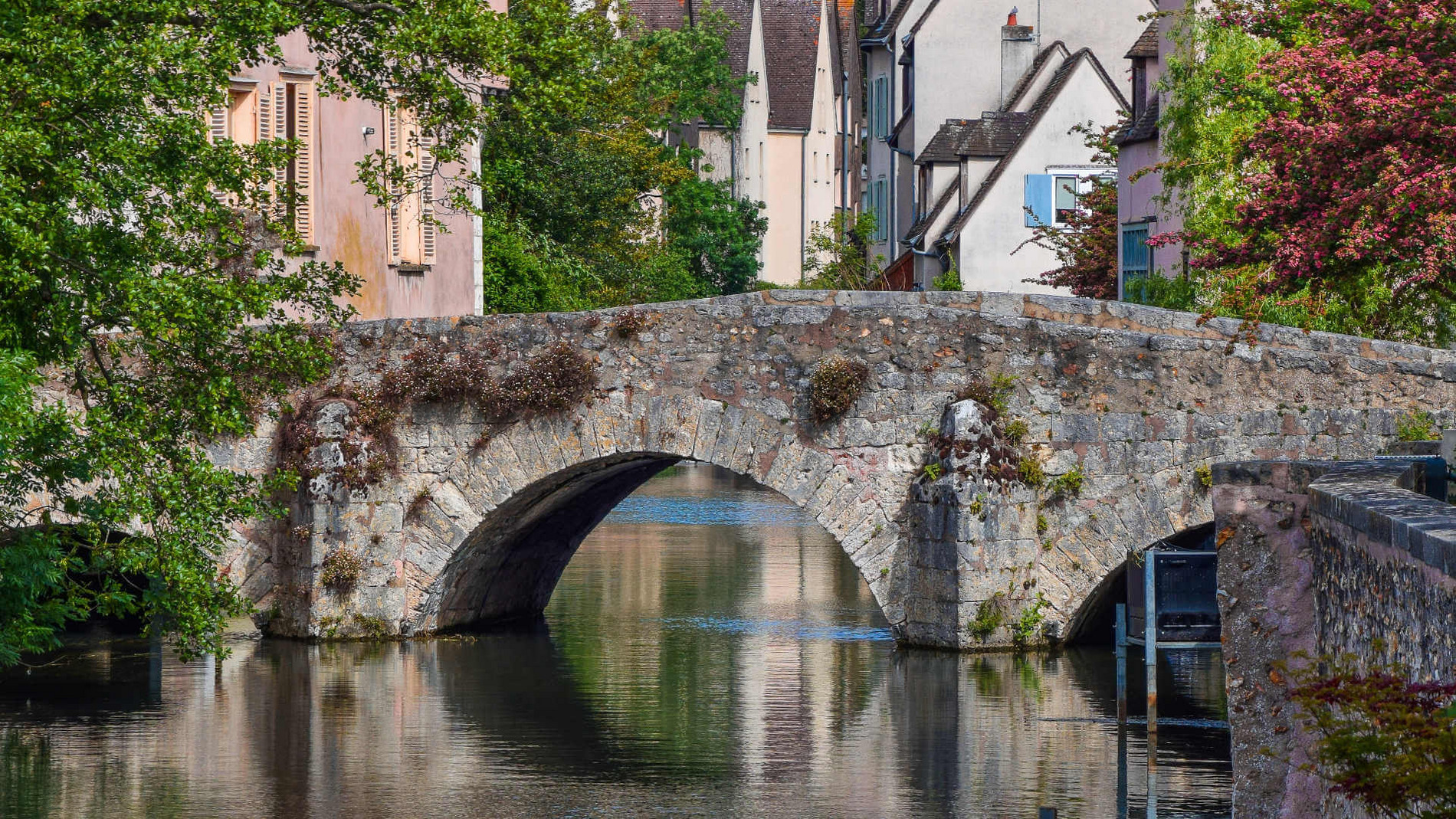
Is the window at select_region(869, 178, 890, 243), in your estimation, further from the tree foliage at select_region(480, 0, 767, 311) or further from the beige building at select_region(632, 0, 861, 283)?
the beige building at select_region(632, 0, 861, 283)

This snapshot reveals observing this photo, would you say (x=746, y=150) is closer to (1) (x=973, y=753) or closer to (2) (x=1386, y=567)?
(1) (x=973, y=753)

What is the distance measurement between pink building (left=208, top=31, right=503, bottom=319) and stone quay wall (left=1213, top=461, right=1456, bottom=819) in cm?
1204

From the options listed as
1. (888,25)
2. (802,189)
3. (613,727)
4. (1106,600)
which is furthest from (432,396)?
(802,189)

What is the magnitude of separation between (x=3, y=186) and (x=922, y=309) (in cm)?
856

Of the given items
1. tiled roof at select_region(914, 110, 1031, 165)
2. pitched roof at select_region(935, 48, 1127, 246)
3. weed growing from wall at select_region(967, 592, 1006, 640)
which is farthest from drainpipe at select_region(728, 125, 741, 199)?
weed growing from wall at select_region(967, 592, 1006, 640)

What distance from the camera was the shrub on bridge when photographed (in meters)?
17.4

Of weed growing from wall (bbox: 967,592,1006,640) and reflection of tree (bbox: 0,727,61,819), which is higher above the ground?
weed growing from wall (bbox: 967,592,1006,640)

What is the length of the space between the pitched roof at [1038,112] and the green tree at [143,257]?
21.1m

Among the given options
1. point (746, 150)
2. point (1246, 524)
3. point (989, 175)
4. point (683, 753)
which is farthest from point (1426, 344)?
point (746, 150)

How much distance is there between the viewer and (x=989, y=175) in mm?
34188

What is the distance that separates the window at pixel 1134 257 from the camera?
25.8m

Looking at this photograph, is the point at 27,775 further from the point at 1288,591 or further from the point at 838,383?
the point at 1288,591

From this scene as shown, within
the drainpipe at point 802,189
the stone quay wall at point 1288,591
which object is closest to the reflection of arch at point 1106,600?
the stone quay wall at point 1288,591

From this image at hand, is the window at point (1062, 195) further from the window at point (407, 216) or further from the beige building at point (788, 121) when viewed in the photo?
the beige building at point (788, 121)
